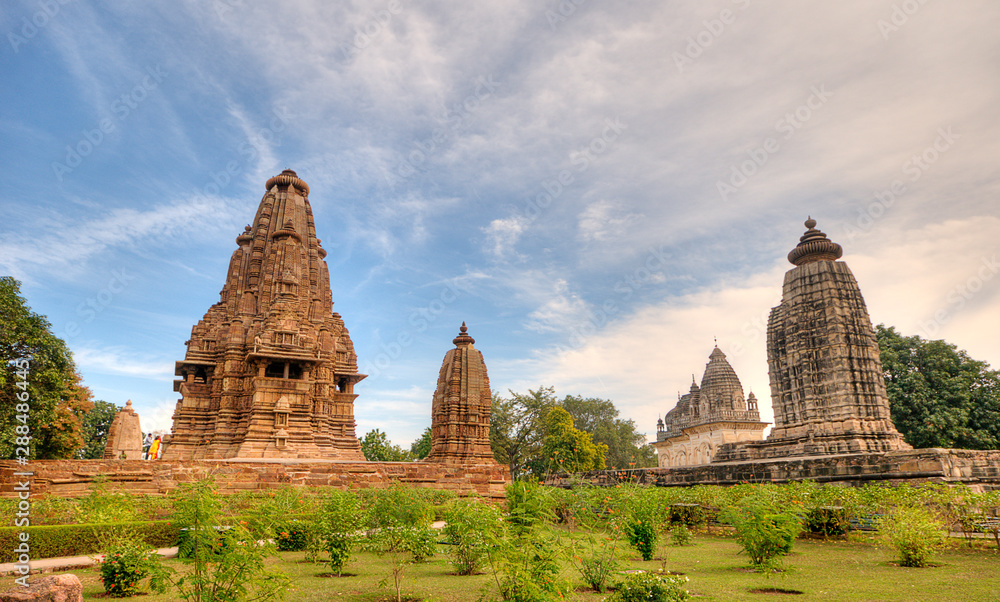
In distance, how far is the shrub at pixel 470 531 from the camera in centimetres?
732

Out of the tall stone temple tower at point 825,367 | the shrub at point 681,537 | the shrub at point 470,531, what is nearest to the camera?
the shrub at point 470,531

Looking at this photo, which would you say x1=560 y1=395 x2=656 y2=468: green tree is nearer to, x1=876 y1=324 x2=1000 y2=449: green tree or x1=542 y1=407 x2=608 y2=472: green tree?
x1=542 y1=407 x2=608 y2=472: green tree

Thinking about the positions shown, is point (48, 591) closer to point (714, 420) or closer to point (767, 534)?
point (767, 534)

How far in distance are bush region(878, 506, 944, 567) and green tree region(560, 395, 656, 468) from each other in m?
47.6

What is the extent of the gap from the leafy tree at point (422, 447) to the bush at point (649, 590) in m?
41.6

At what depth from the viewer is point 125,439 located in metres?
20.5

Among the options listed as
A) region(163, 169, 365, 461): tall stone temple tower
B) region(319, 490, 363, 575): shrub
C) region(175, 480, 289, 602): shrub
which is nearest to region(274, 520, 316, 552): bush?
region(319, 490, 363, 575): shrub

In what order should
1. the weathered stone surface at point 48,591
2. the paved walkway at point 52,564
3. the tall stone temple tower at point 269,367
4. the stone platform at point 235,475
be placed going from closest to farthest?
the weathered stone surface at point 48,591, the paved walkway at point 52,564, the stone platform at point 235,475, the tall stone temple tower at point 269,367

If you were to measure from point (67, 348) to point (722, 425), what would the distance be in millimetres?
46285

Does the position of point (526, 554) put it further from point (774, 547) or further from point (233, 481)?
point (233, 481)

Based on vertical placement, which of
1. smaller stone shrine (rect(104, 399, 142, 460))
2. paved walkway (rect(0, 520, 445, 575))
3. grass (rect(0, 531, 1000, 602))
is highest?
smaller stone shrine (rect(104, 399, 142, 460))

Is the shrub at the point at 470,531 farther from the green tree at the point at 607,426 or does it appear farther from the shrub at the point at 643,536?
the green tree at the point at 607,426

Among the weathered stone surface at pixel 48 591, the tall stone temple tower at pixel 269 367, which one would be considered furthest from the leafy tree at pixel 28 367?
the weathered stone surface at pixel 48 591

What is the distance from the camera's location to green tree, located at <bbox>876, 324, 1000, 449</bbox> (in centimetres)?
2817
